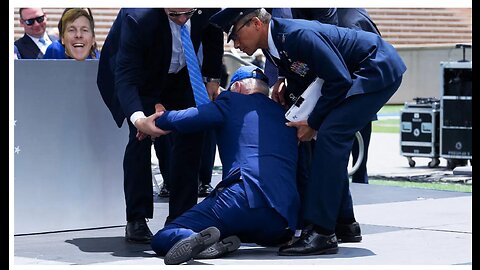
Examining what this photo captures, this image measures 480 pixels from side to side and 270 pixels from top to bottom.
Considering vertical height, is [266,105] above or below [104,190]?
above

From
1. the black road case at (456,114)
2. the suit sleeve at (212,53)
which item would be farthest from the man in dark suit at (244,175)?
the black road case at (456,114)

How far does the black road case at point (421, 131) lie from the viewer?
549 inches

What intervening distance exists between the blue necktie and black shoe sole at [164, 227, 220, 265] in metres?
1.13

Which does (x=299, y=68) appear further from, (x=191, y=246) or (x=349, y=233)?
(x=191, y=246)

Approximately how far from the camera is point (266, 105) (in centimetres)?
679

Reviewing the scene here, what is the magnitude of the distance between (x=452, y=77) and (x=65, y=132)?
712 cm

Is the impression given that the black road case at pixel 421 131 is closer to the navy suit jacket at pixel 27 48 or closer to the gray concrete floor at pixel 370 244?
the gray concrete floor at pixel 370 244

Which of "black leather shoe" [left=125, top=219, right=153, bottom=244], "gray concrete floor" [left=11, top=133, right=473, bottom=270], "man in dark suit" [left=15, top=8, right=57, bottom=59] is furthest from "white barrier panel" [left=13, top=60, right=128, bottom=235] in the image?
"man in dark suit" [left=15, top=8, right=57, bottom=59]

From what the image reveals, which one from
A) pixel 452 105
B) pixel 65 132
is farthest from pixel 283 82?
pixel 452 105

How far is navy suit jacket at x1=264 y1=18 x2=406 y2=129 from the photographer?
21.3 ft

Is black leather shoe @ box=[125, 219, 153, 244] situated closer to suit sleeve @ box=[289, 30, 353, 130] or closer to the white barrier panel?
the white barrier panel

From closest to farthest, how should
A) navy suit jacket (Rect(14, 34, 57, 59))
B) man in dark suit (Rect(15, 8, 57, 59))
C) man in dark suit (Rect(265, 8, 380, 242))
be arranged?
man in dark suit (Rect(265, 8, 380, 242)) → navy suit jacket (Rect(14, 34, 57, 59)) → man in dark suit (Rect(15, 8, 57, 59))

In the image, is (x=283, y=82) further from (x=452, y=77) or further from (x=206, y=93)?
(x=452, y=77)

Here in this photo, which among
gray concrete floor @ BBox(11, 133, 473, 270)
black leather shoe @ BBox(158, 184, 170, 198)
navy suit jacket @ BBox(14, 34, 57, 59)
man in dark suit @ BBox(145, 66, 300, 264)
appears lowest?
gray concrete floor @ BBox(11, 133, 473, 270)
